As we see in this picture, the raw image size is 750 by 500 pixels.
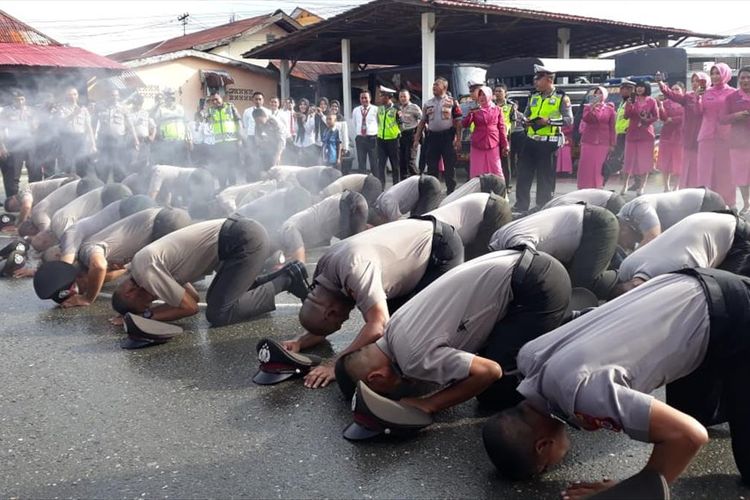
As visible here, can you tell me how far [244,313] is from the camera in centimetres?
494

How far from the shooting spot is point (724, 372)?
2.51 metres

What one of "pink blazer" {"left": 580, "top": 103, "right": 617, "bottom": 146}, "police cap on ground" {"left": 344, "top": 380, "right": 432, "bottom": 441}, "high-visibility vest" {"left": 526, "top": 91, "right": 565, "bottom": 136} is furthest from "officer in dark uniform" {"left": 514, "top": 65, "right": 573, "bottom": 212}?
"police cap on ground" {"left": 344, "top": 380, "right": 432, "bottom": 441}

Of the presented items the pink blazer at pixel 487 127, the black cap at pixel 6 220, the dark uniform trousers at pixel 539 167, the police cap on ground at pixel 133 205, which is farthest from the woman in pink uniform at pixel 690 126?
the black cap at pixel 6 220

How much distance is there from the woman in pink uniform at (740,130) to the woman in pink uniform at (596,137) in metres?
1.87

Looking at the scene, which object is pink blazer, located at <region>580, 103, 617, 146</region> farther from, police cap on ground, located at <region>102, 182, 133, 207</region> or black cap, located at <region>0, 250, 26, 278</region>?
black cap, located at <region>0, 250, 26, 278</region>

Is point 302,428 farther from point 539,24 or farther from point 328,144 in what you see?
point 539,24

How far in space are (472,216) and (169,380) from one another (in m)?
2.24

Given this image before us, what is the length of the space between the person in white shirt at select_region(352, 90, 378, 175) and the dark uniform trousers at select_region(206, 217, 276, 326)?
7201mm

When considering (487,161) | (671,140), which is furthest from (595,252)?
(671,140)

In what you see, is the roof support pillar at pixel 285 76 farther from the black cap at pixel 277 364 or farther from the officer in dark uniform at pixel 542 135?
the black cap at pixel 277 364

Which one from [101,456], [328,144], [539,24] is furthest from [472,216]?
[539,24]

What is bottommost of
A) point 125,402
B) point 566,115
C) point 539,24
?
point 125,402

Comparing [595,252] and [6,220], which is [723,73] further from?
[6,220]

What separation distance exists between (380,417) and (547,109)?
6216mm
